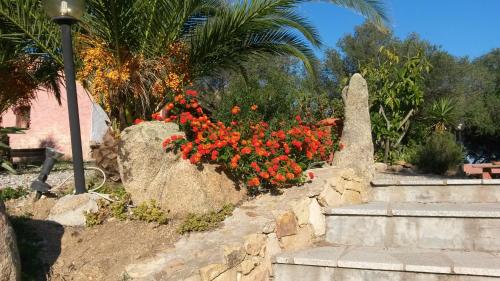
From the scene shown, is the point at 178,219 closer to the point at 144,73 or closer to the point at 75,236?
the point at 75,236

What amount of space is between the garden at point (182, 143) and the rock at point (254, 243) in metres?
0.01

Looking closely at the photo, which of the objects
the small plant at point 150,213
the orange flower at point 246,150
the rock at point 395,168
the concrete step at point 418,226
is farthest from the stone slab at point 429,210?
the rock at point 395,168

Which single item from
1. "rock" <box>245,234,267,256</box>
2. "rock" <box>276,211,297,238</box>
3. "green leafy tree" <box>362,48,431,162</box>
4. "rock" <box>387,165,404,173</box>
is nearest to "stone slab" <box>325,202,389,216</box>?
"rock" <box>276,211,297,238</box>

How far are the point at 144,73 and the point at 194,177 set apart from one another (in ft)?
6.09

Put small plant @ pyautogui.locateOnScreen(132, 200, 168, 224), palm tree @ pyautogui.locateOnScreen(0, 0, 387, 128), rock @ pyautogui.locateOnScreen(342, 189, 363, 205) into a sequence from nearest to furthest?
small plant @ pyautogui.locateOnScreen(132, 200, 168, 224)
rock @ pyautogui.locateOnScreen(342, 189, 363, 205)
palm tree @ pyautogui.locateOnScreen(0, 0, 387, 128)

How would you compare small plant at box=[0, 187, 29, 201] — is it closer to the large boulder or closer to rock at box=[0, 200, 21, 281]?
the large boulder

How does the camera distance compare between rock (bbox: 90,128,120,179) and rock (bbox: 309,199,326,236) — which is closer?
rock (bbox: 309,199,326,236)

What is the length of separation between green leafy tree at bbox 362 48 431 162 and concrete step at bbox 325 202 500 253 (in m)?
3.97

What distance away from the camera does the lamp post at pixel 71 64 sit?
4084mm

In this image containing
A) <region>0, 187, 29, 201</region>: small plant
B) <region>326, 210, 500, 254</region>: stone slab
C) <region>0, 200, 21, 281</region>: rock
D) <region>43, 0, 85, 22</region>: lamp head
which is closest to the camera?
<region>0, 200, 21, 281</region>: rock

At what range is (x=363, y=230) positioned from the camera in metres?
3.83

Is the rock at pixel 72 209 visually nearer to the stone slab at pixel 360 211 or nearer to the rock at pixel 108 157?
the rock at pixel 108 157

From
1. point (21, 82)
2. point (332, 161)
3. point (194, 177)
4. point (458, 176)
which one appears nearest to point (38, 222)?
point (194, 177)

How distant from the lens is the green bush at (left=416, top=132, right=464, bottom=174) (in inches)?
302
